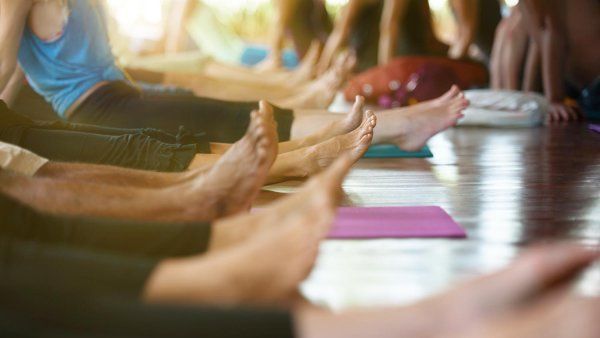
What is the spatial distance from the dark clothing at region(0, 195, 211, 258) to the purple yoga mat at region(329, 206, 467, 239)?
2.08 feet

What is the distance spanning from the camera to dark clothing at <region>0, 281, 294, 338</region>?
86 cm

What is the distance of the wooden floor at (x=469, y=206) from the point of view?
4.83 feet

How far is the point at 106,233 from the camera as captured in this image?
3.87 ft

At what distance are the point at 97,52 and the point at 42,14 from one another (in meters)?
0.27

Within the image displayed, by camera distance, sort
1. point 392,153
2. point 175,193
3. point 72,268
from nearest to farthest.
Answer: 1. point 72,268
2. point 175,193
3. point 392,153

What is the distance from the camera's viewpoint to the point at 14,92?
2592 mm

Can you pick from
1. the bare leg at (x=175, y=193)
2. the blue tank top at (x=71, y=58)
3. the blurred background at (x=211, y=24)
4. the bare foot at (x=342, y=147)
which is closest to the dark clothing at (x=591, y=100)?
the blurred background at (x=211, y=24)

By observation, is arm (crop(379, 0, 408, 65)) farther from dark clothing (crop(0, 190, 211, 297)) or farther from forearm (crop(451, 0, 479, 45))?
dark clothing (crop(0, 190, 211, 297))

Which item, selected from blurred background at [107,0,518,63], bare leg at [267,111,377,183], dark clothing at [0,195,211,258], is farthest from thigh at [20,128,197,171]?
blurred background at [107,0,518,63]

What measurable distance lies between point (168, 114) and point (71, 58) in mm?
357

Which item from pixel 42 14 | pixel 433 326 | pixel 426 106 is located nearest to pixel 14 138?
pixel 42 14

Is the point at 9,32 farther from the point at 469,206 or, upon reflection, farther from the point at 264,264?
the point at 264,264

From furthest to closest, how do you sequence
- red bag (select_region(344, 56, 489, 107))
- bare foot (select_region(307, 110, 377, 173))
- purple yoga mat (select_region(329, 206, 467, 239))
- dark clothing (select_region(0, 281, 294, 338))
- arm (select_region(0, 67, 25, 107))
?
red bag (select_region(344, 56, 489, 107)) < arm (select_region(0, 67, 25, 107)) < bare foot (select_region(307, 110, 377, 173)) < purple yoga mat (select_region(329, 206, 467, 239)) < dark clothing (select_region(0, 281, 294, 338))

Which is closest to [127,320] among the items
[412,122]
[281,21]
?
[412,122]
